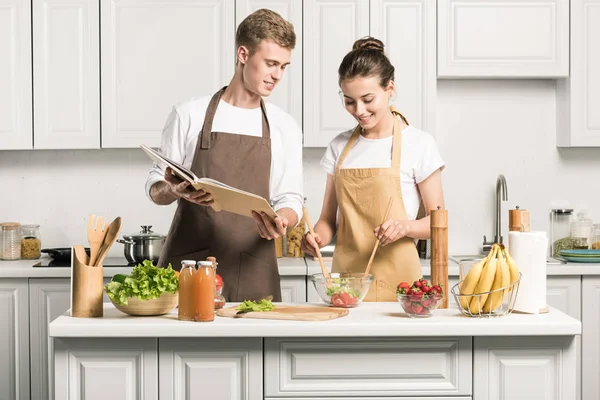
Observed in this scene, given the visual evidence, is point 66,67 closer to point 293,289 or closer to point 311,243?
point 293,289

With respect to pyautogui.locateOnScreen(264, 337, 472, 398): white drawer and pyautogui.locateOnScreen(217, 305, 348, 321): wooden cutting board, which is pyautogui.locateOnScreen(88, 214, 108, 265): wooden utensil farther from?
pyautogui.locateOnScreen(264, 337, 472, 398): white drawer

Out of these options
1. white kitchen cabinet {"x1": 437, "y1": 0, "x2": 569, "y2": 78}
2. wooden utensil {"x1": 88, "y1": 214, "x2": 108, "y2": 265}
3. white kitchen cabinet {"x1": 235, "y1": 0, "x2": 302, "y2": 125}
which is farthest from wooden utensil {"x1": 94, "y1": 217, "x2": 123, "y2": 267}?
white kitchen cabinet {"x1": 437, "y1": 0, "x2": 569, "y2": 78}

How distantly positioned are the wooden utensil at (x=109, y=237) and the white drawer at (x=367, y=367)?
1.89 ft

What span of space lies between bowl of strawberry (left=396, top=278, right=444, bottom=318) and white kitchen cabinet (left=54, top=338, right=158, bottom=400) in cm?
75

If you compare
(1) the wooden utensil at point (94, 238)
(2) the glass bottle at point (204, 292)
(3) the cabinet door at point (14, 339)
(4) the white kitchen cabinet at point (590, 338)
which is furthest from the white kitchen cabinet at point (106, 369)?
(4) the white kitchen cabinet at point (590, 338)

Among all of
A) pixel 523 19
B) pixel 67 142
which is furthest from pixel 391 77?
pixel 67 142

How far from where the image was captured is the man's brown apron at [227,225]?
3102 millimetres

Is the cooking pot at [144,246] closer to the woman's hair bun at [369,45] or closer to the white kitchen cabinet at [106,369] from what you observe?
the woman's hair bun at [369,45]

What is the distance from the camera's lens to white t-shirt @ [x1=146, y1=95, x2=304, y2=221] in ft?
10.1

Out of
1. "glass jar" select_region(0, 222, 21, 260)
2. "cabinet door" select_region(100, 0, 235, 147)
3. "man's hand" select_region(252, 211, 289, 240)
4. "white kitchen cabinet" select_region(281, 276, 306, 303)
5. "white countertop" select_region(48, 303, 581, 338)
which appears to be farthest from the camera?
"glass jar" select_region(0, 222, 21, 260)

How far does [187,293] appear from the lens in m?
2.43

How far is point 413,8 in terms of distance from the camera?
4.38 m

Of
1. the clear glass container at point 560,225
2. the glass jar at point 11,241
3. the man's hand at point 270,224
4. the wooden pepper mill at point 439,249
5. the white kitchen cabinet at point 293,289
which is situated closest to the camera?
the wooden pepper mill at point 439,249

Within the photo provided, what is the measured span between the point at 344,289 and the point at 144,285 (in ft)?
2.11
